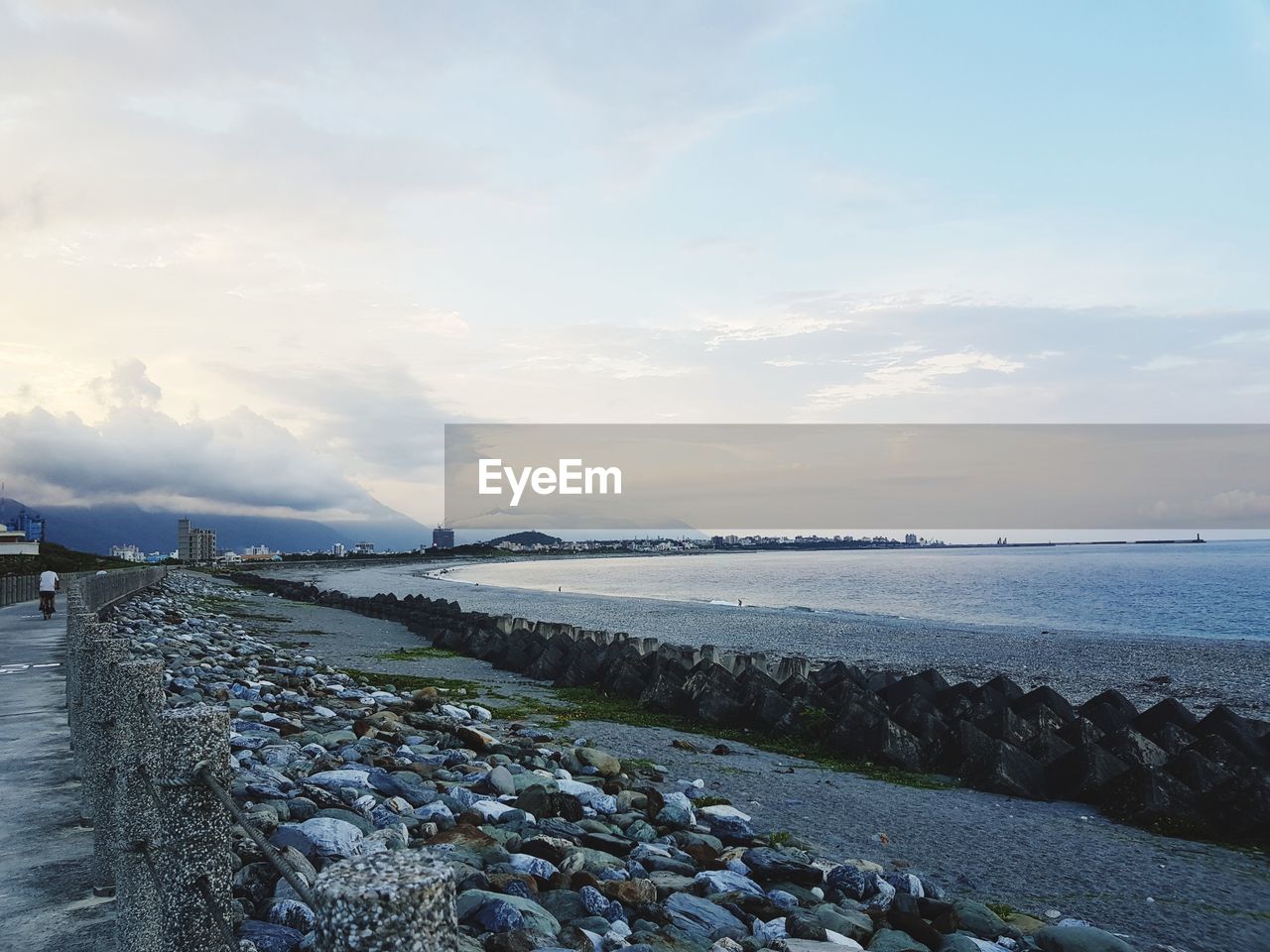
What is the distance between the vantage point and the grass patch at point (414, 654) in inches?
810

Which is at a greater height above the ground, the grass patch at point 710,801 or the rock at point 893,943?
the rock at point 893,943

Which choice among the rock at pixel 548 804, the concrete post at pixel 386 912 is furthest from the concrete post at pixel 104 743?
the concrete post at pixel 386 912

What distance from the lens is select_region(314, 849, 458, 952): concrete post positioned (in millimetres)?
1595

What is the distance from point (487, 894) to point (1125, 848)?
6.38m

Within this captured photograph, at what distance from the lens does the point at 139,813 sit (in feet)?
11.8

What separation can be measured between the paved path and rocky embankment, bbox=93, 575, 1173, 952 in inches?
30.4

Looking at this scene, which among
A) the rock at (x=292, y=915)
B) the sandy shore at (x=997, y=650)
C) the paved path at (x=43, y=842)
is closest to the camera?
the rock at (x=292, y=915)

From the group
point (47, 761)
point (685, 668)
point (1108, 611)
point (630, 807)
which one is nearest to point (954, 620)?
point (1108, 611)

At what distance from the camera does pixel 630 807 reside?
24.1ft

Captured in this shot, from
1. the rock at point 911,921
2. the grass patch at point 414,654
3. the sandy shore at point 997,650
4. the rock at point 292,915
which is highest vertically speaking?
the rock at point 292,915

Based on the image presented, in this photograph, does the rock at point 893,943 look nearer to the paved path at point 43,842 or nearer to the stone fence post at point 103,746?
the paved path at point 43,842

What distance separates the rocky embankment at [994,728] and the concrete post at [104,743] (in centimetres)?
859

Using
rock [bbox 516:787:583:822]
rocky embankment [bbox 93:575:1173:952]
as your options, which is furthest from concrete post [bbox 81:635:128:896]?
rock [bbox 516:787:583:822]

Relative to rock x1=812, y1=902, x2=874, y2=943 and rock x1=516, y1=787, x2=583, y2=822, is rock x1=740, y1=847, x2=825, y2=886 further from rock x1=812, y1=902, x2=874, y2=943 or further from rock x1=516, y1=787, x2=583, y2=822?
rock x1=516, y1=787, x2=583, y2=822
